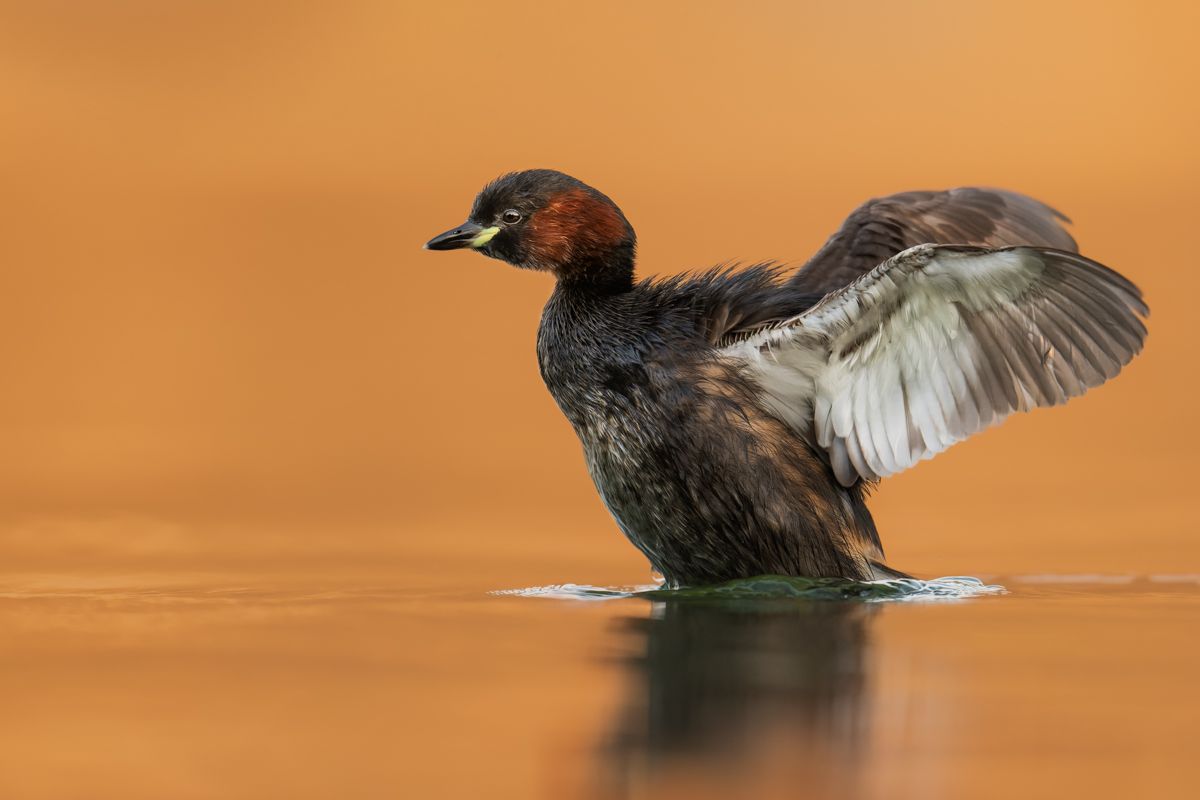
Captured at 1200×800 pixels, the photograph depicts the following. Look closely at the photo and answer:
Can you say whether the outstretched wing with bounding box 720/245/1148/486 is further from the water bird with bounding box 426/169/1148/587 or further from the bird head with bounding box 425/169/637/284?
the bird head with bounding box 425/169/637/284

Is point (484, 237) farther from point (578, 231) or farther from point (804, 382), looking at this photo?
point (804, 382)

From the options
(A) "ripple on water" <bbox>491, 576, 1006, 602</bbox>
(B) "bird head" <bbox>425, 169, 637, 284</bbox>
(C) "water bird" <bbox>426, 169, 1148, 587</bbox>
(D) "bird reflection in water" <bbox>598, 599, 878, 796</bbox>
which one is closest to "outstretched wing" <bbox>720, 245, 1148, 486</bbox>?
(C) "water bird" <bbox>426, 169, 1148, 587</bbox>

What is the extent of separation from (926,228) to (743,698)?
4660mm

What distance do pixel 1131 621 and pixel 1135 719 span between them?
2.05m

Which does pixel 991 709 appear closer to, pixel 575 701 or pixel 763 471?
pixel 575 701

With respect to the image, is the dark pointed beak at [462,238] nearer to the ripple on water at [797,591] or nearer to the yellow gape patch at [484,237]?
the yellow gape patch at [484,237]

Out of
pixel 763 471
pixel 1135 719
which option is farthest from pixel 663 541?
pixel 1135 719

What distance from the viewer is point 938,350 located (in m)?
6.80

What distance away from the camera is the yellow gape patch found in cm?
777

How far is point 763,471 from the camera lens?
6875 mm

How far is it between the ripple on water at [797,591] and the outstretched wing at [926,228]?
1580 mm

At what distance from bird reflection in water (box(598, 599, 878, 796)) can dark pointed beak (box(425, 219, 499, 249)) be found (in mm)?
2329

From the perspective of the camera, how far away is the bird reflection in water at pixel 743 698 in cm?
356

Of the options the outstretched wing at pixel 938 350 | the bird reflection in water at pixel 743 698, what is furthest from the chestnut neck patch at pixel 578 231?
the bird reflection in water at pixel 743 698
